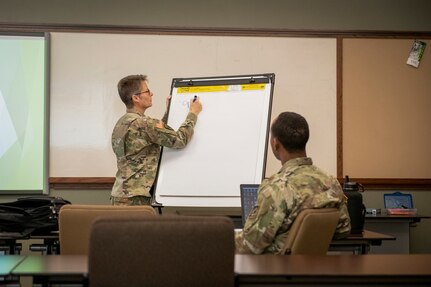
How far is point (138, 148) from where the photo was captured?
3.76 metres

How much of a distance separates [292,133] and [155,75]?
2551mm

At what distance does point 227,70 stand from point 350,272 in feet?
11.1

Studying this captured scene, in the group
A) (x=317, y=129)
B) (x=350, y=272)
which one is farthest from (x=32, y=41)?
(x=350, y=272)

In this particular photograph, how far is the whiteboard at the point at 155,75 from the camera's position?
4820mm

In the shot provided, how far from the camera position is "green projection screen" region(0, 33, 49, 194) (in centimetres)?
479

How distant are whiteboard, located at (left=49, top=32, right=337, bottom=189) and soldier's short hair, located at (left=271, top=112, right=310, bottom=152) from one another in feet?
7.61

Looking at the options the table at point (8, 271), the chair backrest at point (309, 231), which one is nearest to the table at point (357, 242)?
the chair backrest at point (309, 231)

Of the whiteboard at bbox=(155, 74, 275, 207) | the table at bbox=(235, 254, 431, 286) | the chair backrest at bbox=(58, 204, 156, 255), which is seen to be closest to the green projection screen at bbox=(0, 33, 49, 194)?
the whiteboard at bbox=(155, 74, 275, 207)

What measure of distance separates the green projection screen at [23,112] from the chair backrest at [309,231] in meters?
3.07

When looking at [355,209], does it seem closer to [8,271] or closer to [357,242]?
[357,242]

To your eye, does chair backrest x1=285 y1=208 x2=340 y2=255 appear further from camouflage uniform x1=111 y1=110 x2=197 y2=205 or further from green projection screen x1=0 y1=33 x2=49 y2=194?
green projection screen x1=0 y1=33 x2=49 y2=194

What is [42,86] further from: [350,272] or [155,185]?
[350,272]

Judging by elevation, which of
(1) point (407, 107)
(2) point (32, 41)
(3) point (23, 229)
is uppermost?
(2) point (32, 41)

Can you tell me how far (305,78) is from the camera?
16.2 ft
